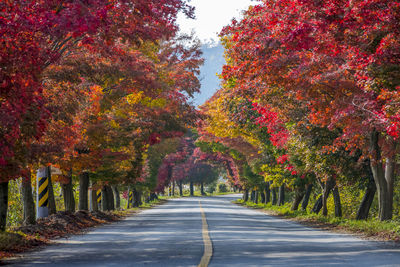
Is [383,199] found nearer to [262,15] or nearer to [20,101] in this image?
[262,15]

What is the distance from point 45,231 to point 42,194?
491 centimetres

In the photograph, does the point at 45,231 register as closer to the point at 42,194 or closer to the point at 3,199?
the point at 3,199

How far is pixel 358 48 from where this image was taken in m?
13.8

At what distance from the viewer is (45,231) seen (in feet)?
58.2

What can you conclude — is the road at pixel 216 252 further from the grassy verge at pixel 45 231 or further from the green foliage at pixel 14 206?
the green foliage at pixel 14 206

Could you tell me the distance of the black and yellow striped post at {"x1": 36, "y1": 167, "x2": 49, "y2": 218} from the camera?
22.1 meters

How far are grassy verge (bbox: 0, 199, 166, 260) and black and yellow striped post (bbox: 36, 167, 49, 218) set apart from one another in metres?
0.49

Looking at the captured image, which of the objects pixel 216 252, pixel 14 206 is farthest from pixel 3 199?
pixel 14 206

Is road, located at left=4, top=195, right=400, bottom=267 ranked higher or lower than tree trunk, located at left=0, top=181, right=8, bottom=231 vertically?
lower

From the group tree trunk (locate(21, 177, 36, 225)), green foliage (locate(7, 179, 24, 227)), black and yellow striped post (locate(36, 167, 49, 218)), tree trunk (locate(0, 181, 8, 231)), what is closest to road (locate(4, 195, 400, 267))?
tree trunk (locate(0, 181, 8, 231))

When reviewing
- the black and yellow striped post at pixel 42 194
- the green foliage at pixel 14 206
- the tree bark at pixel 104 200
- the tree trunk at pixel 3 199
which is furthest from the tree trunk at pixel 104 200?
the tree trunk at pixel 3 199

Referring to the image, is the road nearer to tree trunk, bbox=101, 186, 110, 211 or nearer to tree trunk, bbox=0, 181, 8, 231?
tree trunk, bbox=0, 181, 8, 231

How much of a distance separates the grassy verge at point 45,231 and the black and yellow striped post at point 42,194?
1.61 feet

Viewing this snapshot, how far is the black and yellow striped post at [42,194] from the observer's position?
72.4ft
